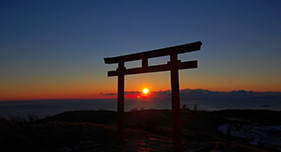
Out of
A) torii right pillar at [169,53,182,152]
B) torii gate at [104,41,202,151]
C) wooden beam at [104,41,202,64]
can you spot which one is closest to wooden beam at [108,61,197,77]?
torii gate at [104,41,202,151]

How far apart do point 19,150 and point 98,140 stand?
2.78 meters

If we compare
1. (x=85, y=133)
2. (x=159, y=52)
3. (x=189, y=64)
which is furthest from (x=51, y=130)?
(x=189, y=64)

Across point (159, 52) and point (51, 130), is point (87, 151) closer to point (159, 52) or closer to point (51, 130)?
point (51, 130)

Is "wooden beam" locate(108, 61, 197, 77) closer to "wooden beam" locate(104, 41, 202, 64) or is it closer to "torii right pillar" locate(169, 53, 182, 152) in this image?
"torii right pillar" locate(169, 53, 182, 152)

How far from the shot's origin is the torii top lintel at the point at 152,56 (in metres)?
5.68

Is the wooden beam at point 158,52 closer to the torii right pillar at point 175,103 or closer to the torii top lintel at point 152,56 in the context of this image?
the torii top lintel at point 152,56

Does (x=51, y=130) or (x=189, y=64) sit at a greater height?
(x=189, y=64)

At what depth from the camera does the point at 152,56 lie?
6.68 meters

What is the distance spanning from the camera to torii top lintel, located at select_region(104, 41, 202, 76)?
568cm

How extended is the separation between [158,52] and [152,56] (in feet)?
1.08

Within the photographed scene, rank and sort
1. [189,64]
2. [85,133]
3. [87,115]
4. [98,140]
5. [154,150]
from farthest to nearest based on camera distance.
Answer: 1. [87,115]
2. [85,133]
3. [98,140]
4. [154,150]
5. [189,64]

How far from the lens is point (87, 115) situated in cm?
2209

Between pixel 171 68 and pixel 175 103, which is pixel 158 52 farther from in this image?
pixel 175 103

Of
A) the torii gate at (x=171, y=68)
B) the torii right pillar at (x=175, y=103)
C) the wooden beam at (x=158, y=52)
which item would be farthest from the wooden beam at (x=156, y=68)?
the wooden beam at (x=158, y=52)
